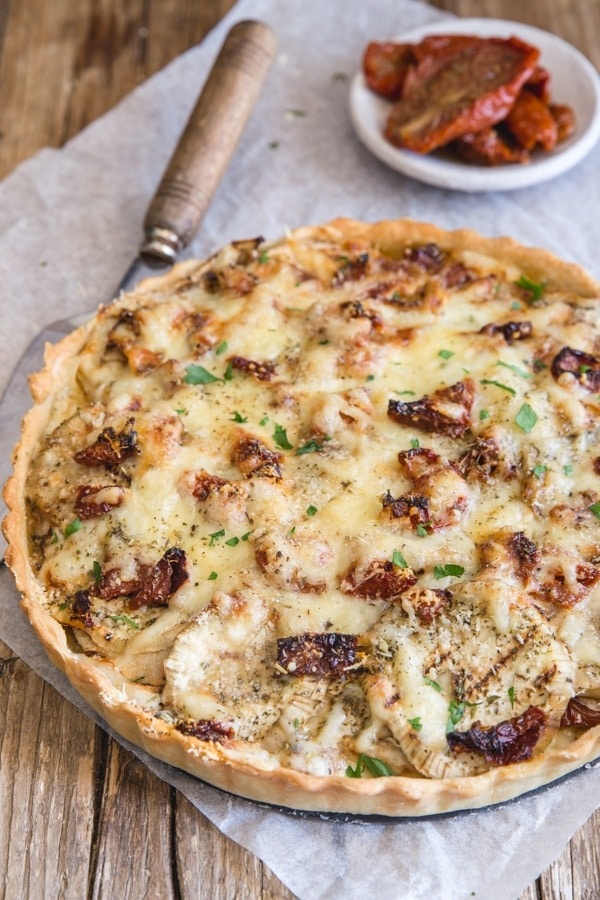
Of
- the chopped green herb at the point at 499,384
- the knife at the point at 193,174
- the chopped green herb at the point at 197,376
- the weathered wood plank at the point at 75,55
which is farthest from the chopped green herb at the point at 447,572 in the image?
the weathered wood plank at the point at 75,55

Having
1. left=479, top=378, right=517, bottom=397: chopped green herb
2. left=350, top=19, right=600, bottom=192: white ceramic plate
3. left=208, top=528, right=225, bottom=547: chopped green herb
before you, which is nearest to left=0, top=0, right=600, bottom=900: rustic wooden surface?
left=208, top=528, right=225, bottom=547: chopped green herb

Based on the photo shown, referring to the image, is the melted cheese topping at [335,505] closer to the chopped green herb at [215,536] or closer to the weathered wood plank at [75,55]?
the chopped green herb at [215,536]

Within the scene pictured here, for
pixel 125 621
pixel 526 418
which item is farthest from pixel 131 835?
pixel 526 418

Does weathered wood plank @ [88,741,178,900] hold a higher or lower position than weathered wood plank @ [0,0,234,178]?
lower

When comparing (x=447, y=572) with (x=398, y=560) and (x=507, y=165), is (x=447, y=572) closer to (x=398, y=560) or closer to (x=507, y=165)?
(x=398, y=560)

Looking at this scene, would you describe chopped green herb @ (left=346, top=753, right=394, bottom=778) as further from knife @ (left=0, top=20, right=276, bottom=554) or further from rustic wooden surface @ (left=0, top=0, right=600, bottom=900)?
knife @ (left=0, top=20, right=276, bottom=554)

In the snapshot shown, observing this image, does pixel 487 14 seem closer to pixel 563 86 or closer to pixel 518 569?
pixel 563 86

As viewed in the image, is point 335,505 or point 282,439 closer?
point 335,505
